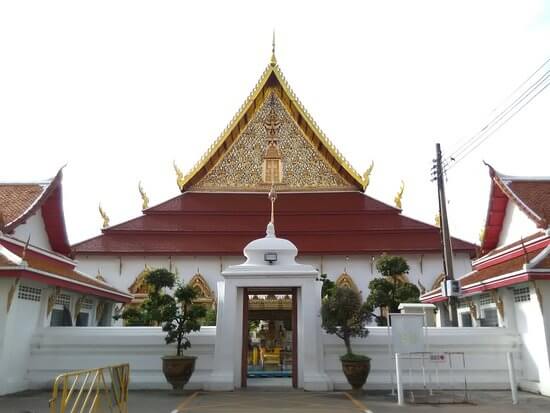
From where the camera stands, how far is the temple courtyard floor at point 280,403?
6.70 metres

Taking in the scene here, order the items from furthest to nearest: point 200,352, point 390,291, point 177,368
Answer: point 390,291
point 200,352
point 177,368

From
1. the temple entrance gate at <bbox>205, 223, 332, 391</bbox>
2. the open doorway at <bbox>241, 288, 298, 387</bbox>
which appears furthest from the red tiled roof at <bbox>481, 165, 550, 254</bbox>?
the open doorway at <bbox>241, 288, 298, 387</bbox>

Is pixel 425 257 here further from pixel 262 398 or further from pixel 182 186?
pixel 262 398

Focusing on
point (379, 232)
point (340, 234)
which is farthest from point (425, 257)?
point (340, 234)

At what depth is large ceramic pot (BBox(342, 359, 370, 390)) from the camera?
28.3ft

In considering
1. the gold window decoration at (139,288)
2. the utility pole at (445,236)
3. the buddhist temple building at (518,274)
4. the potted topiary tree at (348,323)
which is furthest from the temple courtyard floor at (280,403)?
the gold window decoration at (139,288)

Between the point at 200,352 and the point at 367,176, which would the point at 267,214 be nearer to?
the point at 367,176

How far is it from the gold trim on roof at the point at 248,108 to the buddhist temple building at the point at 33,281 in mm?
7903

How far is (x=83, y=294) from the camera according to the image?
11852 millimetres

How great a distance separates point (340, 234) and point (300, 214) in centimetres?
185

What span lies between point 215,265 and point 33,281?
872cm

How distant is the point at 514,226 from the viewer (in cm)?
1134

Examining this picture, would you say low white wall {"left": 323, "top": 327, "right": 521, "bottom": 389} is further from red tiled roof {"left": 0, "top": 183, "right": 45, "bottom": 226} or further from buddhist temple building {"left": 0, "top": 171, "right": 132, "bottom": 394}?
red tiled roof {"left": 0, "top": 183, "right": 45, "bottom": 226}

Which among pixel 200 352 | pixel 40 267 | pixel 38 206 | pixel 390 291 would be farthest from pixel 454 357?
pixel 38 206
